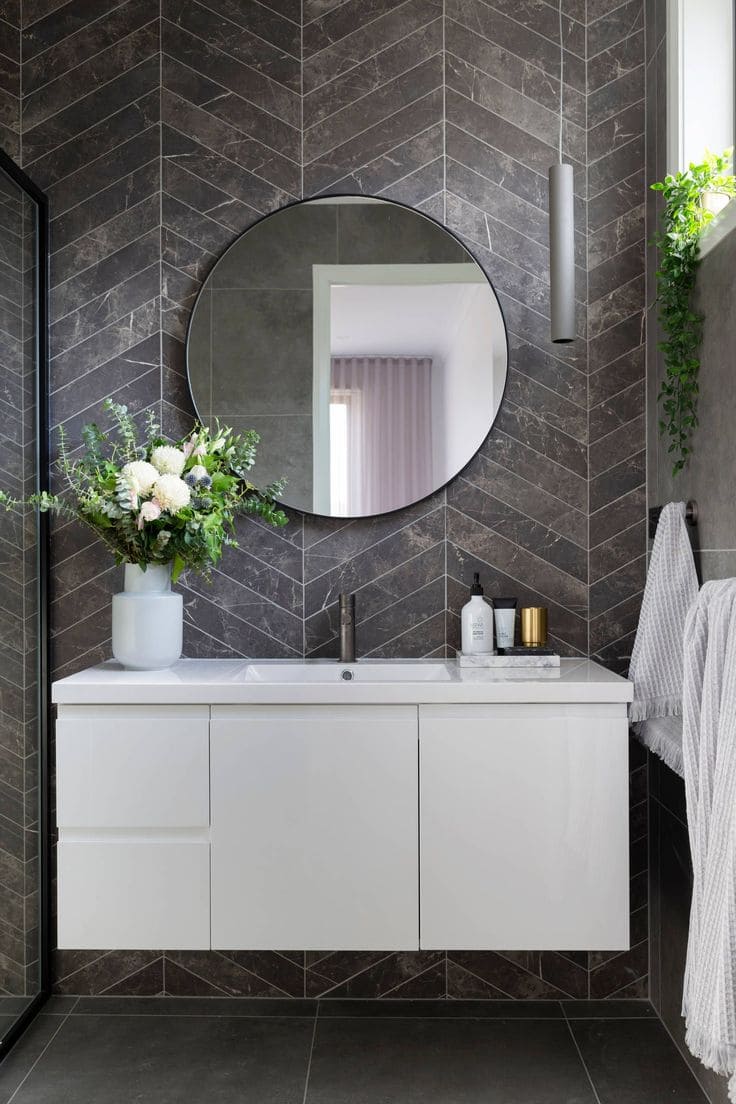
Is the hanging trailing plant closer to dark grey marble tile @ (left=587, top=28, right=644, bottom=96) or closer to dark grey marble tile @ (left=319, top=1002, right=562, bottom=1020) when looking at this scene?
dark grey marble tile @ (left=587, top=28, right=644, bottom=96)

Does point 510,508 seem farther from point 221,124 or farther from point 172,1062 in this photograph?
point 172,1062

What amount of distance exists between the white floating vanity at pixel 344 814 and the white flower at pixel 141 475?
45cm

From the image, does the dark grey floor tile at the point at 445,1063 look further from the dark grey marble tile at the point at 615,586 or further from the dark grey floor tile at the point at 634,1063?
the dark grey marble tile at the point at 615,586

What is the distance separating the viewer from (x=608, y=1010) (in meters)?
2.40

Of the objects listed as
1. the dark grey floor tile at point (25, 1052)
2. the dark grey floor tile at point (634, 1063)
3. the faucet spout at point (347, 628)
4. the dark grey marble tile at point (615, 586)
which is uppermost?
the dark grey marble tile at point (615, 586)

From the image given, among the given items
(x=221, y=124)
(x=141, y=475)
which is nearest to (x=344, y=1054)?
(x=141, y=475)

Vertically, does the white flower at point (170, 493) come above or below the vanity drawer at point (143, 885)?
above

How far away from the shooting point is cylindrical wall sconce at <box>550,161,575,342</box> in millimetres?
2088

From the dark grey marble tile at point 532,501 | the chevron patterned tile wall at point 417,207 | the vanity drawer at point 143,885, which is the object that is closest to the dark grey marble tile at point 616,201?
the chevron patterned tile wall at point 417,207

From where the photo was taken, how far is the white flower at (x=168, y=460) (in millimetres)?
2168

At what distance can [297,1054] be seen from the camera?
2189 mm

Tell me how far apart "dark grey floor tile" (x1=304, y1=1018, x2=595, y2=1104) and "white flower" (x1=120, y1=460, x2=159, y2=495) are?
4.55ft

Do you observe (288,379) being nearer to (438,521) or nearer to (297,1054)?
(438,521)

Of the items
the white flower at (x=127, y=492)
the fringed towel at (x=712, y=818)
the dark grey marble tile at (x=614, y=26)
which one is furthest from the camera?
the dark grey marble tile at (x=614, y=26)
